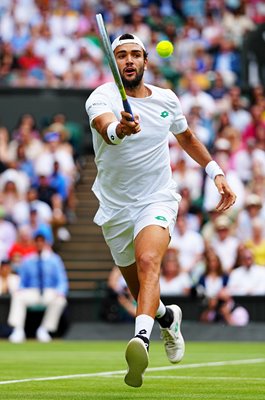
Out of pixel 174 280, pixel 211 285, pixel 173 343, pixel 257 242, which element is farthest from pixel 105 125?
pixel 257 242

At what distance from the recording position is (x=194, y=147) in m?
10.7

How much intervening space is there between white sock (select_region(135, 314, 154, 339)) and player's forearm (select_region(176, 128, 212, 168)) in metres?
1.79

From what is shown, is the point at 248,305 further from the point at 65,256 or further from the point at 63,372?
the point at 63,372

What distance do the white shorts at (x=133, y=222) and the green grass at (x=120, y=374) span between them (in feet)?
3.49

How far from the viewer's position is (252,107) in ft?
75.7

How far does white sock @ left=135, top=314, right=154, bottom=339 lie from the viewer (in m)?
9.19

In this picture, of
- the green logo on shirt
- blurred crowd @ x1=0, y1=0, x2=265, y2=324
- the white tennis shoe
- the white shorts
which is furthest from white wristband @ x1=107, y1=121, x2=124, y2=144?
blurred crowd @ x1=0, y1=0, x2=265, y2=324

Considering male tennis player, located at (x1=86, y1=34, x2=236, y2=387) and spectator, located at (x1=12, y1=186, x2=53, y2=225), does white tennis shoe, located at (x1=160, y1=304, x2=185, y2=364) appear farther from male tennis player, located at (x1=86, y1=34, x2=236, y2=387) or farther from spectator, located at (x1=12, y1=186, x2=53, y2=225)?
spectator, located at (x1=12, y1=186, x2=53, y2=225)

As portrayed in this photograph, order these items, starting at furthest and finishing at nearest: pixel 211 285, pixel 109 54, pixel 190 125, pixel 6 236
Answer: pixel 190 125, pixel 6 236, pixel 211 285, pixel 109 54

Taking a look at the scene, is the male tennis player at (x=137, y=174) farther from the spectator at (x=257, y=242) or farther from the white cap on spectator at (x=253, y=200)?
the white cap on spectator at (x=253, y=200)

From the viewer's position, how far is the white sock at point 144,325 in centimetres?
919

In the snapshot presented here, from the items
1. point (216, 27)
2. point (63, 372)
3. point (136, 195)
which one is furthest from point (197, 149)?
point (216, 27)

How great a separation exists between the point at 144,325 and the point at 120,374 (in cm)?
234

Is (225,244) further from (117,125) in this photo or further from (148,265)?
(117,125)
